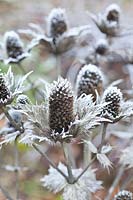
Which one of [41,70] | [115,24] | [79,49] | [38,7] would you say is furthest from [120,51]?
[38,7]

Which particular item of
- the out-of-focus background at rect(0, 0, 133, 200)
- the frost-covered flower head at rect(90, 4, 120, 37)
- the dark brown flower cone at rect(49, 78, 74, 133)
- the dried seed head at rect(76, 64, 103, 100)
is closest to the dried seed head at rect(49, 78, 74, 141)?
the dark brown flower cone at rect(49, 78, 74, 133)

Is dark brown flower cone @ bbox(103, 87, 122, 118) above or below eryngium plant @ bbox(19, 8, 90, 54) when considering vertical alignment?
below

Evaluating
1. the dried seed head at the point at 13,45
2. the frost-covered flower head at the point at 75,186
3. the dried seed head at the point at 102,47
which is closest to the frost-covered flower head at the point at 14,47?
the dried seed head at the point at 13,45

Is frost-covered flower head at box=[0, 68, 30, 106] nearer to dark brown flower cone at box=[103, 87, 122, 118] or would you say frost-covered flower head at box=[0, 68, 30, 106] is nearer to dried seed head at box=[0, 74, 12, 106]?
dried seed head at box=[0, 74, 12, 106]

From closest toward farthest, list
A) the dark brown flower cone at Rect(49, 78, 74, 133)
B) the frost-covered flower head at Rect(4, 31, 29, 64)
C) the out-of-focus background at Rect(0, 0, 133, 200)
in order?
the dark brown flower cone at Rect(49, 78, 74, 133) → the frost-covered flower head at Rect(4, 31, 29, 64) → the out-of-focus background at Rect(0, 0, 133, 200)

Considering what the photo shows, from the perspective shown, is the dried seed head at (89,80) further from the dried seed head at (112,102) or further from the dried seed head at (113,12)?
the dried seed head at (113,12)

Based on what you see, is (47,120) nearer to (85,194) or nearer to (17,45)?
(85,194)
